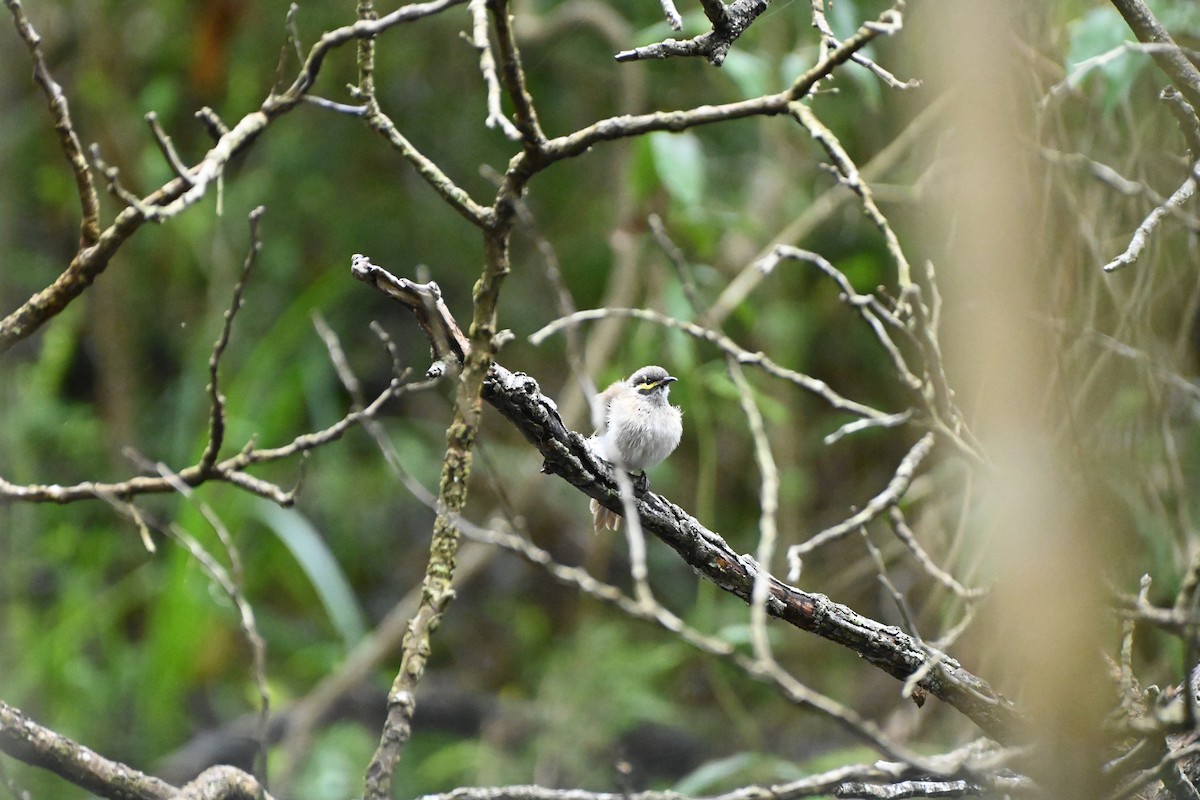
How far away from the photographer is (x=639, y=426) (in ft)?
12.6

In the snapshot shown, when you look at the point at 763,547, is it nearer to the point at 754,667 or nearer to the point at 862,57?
the point at 754,667

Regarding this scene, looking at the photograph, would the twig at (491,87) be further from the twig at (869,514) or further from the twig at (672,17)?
the twig at (869,514)

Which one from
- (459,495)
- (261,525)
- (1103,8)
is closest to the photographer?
(459,495)

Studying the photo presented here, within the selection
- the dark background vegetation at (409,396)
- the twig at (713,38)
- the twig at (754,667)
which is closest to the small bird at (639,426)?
the dark background vegetation at (409,396)

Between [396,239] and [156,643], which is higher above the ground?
[396,239]

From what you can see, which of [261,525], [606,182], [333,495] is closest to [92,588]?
[261,525]

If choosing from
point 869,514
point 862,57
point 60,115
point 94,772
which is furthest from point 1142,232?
point 94,772

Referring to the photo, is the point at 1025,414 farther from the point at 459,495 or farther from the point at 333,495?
the point at 333,495

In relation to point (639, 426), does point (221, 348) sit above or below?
below

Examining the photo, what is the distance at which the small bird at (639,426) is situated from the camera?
12.4 feet

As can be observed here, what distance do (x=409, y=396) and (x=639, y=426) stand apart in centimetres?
502

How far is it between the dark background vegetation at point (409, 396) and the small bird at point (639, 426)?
0.42 meters

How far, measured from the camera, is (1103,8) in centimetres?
347

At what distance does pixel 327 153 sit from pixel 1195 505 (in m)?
5.76
